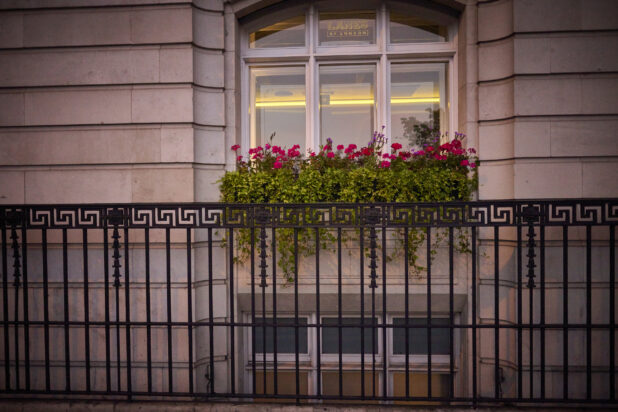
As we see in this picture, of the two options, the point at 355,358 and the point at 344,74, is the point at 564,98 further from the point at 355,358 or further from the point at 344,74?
the point at 355,358

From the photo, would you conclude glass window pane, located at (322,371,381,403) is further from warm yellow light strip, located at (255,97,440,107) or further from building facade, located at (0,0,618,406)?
warm yellow light strip, located at (255,97,440,107)

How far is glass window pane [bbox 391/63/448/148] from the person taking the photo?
5.94 m

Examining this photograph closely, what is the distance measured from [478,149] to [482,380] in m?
2.76

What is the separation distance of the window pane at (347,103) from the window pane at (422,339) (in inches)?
98.7

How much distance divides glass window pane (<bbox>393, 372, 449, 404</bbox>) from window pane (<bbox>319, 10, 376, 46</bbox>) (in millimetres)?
4466

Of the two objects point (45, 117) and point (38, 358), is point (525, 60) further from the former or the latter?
point (38, 358)

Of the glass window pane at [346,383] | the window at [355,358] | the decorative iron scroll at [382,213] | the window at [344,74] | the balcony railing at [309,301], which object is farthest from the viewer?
the window at [344,74]

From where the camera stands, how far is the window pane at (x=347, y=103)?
599 centimetres

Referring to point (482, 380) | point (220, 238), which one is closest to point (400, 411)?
point (482, 380)

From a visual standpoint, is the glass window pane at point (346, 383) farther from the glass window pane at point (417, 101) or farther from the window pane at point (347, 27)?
the window pane at point (347, 27)

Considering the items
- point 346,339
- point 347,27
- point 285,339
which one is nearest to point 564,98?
point 347,27

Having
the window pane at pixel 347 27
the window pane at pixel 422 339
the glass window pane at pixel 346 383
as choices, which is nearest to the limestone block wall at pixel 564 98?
the window pane at pixel 347 27

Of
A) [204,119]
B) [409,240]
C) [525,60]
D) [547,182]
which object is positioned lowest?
[409,240]

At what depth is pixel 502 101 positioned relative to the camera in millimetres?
5184
